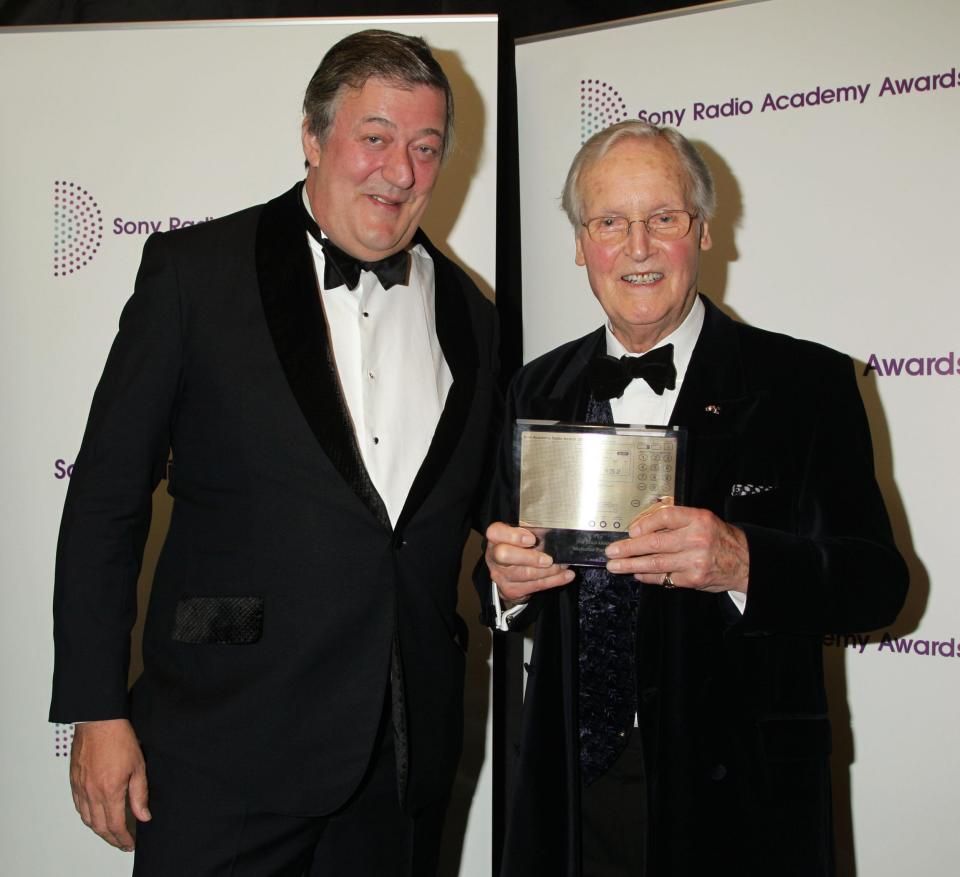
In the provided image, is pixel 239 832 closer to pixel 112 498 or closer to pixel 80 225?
pixel 112 498

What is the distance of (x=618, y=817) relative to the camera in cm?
222

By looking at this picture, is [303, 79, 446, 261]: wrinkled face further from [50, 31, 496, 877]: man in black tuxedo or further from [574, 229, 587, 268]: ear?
[574, 229, 587, 268]: ear

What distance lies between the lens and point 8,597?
11.0 ft

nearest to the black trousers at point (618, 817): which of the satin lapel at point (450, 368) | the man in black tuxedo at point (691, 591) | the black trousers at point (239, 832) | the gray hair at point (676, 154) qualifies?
the man in black tuxedo at point (691, 591)

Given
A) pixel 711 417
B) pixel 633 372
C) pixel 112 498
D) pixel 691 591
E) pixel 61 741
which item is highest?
pixel 633 372

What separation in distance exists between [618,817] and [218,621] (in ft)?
3.43

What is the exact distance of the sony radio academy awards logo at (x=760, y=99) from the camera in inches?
118

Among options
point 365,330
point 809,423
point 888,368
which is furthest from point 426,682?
point 888,368

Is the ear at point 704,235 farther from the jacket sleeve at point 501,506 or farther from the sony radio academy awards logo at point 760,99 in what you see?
the sony radio academy awards logo at point 760,99

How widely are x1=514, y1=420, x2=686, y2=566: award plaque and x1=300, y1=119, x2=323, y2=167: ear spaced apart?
945mm

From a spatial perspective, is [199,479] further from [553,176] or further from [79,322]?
[553,176]

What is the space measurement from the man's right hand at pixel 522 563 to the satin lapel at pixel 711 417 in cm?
33

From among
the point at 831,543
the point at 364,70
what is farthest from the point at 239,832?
the point at 364,70

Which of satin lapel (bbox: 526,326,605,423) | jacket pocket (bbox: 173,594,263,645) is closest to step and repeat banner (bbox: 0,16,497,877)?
satin lapel (bbox: 526,326,605,423)
